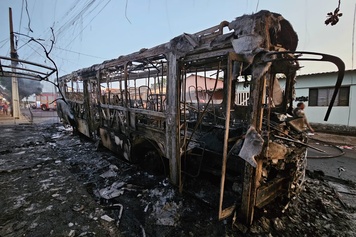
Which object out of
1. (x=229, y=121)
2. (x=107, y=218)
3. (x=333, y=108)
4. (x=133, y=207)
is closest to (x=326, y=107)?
(x=333, y=108)

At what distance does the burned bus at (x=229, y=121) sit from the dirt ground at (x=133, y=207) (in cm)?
28

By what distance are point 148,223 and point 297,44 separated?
13.0 ft

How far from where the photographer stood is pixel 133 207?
10.1 ft

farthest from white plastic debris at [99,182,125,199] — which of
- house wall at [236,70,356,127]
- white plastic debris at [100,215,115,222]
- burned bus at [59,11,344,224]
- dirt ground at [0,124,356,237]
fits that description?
house wall at [236,70,356,127]

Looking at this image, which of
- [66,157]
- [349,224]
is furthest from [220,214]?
[66,157]

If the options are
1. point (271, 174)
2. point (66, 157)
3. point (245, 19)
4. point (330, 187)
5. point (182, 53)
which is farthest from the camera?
point (66, 157)

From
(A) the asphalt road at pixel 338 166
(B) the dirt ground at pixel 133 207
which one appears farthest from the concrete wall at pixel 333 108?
(B) the dirt ground at pixel 133 207

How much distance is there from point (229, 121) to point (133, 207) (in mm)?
2212

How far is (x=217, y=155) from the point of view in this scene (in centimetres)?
348

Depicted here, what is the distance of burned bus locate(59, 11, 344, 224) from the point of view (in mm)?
2240

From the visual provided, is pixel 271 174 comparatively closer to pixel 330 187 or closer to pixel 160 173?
pixel 330 187

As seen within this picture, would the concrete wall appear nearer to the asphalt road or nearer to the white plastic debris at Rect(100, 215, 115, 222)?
the asphalt road

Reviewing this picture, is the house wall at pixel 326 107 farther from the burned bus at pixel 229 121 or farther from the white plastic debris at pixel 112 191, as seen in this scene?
the white plastic debris at pixel 112 191

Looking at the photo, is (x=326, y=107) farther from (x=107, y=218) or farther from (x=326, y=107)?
(x=107, y=218)
